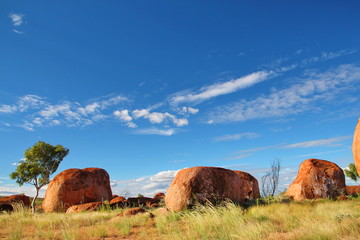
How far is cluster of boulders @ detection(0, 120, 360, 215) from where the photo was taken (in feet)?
40.2

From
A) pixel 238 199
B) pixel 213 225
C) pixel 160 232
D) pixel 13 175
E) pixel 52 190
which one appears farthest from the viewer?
pixel 13 175

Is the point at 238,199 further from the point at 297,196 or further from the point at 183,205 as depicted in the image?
the point at 297,196

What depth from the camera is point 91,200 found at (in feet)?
67.8

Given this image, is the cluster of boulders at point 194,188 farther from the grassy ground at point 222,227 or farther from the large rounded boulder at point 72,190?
the grassy ground at point 222,227

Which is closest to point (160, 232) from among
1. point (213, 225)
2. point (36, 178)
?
point (213, 225)

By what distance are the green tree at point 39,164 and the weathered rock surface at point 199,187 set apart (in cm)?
2170

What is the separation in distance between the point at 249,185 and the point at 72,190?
14.9 m

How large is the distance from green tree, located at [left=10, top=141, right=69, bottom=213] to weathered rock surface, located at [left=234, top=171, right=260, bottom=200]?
21165 mm

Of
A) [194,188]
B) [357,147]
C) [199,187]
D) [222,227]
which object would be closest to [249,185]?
[199,187]

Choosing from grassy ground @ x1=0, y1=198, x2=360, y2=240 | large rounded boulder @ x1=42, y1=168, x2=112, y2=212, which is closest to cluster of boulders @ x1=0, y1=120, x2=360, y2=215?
large rounded boulder @ x1=42, y1=168, x2=112, y2=212

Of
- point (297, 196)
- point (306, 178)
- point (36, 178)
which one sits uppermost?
point (36, 178)

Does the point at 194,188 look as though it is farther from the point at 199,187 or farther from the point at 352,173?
the point at 352,173

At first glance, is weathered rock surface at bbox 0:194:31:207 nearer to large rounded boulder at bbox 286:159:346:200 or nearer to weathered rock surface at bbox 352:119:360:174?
large rounded boulder at bbox 286:159:346:200

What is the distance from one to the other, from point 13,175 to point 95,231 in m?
25.3
